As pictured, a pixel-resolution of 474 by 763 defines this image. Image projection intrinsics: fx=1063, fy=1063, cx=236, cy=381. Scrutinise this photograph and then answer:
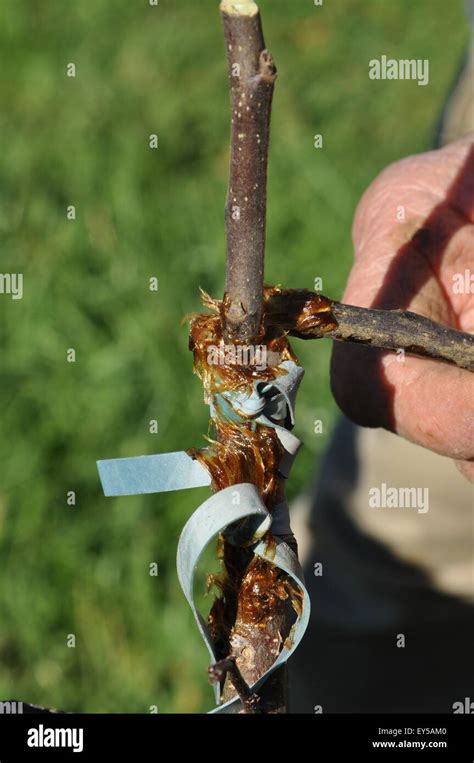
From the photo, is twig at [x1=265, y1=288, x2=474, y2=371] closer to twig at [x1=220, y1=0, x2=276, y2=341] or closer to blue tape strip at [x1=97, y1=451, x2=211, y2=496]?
twig at [x1=220, y1=0, x2=276, y2=341]

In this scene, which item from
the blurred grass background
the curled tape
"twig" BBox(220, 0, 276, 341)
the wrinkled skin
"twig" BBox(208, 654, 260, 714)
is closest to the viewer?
"twig" BBox(220, 0, 276, 341)

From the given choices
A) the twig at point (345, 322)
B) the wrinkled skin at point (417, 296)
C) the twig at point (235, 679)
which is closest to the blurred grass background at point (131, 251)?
the wrinkled skin at point (417, 296)

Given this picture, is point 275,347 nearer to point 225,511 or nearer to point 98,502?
point 225,511

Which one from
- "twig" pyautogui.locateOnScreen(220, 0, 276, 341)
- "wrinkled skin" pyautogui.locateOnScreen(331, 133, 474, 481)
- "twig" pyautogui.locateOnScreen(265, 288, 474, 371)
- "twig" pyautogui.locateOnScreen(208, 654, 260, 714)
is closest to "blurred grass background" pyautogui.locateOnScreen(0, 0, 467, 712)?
"wrinkled skin" pyautogui.locateOnScreen(331, 133, 474, 481)

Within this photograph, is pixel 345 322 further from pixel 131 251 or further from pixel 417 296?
pixel 131 251

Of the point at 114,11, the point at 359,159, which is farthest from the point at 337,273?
the point at 114,11

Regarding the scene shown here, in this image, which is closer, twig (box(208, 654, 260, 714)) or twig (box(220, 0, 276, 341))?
twig (box(220, 0, 276, 341))
